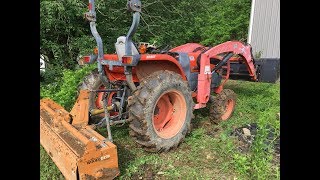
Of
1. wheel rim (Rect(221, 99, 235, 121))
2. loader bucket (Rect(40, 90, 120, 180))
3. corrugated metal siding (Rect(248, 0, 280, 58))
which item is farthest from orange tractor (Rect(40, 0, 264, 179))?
corrugated metal siding (Rect(248, 0, 280, 58))

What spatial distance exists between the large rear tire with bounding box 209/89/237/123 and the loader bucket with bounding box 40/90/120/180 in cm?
236

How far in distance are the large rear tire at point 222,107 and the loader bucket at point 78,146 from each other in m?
2.36

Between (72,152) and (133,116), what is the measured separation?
2.96 feet

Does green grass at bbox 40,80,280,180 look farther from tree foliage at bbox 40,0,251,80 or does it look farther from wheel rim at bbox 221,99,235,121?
tree foliage at bbox 40,0,251,80

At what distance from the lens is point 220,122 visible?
4.98 m

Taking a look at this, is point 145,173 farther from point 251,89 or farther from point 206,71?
point 251,89

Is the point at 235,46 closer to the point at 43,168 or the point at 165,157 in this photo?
the point at 165,157

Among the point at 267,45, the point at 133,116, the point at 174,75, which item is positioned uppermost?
the point at 267,45

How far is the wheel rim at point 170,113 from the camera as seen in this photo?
3920 millimetres

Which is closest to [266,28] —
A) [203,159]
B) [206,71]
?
[206,71]

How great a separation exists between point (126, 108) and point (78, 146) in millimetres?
1235

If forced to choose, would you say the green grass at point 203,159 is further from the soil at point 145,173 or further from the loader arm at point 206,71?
the loader arm at point 206,71

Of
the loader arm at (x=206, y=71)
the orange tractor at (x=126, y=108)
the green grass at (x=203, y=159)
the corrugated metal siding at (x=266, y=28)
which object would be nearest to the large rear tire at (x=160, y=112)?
the orange tractor at (x=126, y=108)

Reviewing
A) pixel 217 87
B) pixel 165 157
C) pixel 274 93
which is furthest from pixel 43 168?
pixel 274 93
